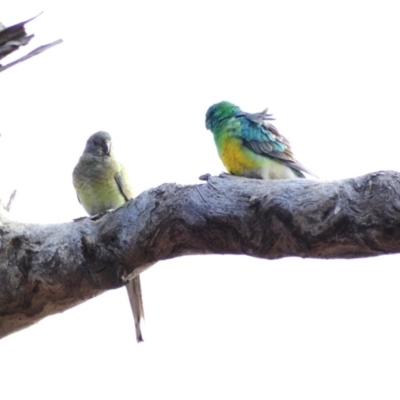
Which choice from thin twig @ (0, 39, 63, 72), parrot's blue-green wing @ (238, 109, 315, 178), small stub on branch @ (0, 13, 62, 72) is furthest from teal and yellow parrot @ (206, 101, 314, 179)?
small stub on branch @ (0, 13, 62, 72)

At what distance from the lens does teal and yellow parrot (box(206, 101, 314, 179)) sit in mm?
7273

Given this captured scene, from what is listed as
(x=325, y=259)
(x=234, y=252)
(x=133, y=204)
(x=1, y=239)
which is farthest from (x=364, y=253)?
(x=1, y=239)

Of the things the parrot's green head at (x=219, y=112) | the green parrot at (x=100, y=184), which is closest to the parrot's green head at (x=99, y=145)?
the green parrot at (x=100, y=184)

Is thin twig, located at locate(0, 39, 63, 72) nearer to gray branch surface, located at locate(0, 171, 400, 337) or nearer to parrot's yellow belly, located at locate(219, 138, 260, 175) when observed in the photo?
gray branch surface, located at locate(0, 171, 400, 337)

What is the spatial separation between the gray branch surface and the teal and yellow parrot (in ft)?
6.19

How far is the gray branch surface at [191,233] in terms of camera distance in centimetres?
455

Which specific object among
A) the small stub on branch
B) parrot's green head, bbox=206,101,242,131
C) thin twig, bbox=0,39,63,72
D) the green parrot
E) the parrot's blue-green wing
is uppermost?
the small stub on branch

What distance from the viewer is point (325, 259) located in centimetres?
479

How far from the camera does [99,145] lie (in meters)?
8.79

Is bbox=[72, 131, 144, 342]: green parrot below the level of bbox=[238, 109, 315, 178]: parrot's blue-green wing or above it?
below

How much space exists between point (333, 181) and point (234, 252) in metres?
0.71

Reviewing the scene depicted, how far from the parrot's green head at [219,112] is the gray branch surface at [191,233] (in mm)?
2372

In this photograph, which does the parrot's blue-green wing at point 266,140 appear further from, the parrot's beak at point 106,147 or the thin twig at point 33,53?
the thin twig at point 33,53

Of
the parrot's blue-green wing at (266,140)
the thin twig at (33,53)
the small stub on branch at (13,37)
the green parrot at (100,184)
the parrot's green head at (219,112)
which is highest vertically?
the small stub on branch at (13,37)
